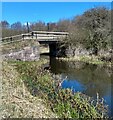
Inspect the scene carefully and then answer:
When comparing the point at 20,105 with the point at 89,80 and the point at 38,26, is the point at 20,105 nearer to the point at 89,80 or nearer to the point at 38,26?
the point at 89,80

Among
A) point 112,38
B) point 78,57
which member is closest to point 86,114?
point 78,57

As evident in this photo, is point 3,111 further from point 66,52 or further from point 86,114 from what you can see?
point 66,52

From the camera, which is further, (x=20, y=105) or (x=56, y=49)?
(x=56, y=49)

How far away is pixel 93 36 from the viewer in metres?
36.1

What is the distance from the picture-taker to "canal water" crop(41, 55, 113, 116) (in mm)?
15863

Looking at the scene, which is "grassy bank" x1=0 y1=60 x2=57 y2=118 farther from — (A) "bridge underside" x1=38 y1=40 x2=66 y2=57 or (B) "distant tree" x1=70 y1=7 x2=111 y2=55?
(A) "bridge underside" x1=38 y1=40 x2=66 y2=57

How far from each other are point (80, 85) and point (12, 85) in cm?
583

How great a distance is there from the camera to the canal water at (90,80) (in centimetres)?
1586

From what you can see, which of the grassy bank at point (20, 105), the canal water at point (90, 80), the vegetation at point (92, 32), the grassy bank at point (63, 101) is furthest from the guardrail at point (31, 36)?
the grassy bank at point (20, 105)

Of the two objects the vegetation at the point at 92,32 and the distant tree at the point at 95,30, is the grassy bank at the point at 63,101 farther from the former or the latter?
the distant tree at the point at 95,30

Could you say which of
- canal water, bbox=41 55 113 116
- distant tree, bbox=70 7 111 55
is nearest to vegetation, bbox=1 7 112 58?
distant tree, bbox=70 7 111 55

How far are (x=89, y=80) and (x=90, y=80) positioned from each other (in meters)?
0.06

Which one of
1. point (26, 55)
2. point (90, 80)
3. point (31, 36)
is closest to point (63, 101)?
point (90, 80)

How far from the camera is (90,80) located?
20.5m
